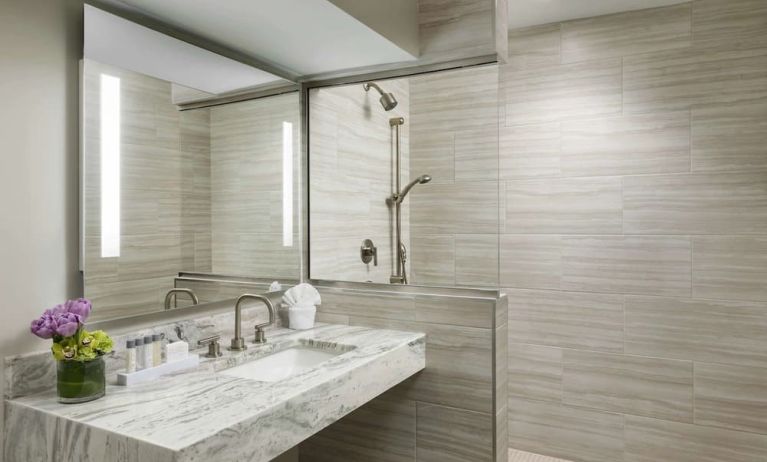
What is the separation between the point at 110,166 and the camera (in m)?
1.57

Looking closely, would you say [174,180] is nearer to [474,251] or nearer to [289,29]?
[289,29]

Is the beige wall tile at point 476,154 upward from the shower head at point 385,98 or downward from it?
downward

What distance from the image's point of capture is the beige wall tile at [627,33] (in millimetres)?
2594

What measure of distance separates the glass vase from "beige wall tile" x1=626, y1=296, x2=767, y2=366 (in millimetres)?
2465

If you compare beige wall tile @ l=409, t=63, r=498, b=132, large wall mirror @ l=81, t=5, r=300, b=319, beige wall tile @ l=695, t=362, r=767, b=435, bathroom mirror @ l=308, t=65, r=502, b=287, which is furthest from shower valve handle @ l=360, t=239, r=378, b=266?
beige wall tile @ l=695, t=362, r=767, b=435

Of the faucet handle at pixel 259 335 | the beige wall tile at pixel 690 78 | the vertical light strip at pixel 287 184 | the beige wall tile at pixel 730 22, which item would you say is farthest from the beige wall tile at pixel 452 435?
the beige wall tile at pixel 730 22

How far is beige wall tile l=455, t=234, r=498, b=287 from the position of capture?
84.9 inches

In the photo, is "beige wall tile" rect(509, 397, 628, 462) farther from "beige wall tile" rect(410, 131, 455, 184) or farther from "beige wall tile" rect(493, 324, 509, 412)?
"beige wall tile" rect(410, 131, 455, 184)

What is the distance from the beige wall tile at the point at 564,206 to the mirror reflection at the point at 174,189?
133cm

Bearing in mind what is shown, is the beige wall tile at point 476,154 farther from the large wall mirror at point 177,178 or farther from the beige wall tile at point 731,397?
the beige wall tile at point 731,397

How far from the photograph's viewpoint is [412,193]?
7.95 ft

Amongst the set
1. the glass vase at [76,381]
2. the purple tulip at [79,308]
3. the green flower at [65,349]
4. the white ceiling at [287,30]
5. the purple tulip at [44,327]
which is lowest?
the glass vase at [76,381]

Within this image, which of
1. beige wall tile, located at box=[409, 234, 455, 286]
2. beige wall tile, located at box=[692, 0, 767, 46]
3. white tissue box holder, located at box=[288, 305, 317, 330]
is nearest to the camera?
white tissue box holder, located at box=[288, 305, 317, 330]

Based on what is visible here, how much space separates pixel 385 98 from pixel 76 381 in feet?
5.55
